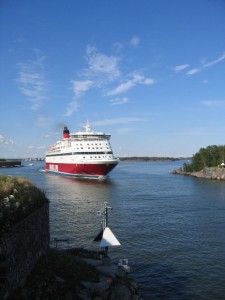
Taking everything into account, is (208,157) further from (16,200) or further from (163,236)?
(16,200)

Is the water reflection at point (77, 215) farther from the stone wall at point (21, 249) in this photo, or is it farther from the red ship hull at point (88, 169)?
the red ship hull at point (88, 169)

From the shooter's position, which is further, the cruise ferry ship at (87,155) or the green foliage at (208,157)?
the green foliage at (208,157)

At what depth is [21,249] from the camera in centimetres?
1512

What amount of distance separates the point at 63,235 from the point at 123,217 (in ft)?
32.2

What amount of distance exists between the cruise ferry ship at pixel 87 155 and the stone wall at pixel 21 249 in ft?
215

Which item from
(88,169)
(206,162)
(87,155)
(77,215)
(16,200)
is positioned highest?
(87,155)

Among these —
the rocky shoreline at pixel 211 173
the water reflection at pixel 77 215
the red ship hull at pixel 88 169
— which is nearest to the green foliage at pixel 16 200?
the water reflection at pixel 77 215

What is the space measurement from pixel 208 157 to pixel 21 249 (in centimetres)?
10505

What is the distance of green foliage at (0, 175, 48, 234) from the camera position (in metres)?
14.6

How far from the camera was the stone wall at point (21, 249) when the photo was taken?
1328 cm

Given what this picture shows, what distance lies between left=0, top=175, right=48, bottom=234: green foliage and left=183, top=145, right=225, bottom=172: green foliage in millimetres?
97703

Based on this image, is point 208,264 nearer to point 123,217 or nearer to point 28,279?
point 28,279

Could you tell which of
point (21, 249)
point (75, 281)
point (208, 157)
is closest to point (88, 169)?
point (208, 157)

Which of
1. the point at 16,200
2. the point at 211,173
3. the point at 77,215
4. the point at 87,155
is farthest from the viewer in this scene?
the point at 211,173
